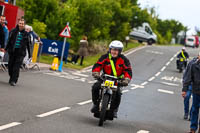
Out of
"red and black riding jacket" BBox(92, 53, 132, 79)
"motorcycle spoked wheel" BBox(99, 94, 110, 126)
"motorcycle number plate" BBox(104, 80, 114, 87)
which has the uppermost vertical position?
"red and black riding jacket" BBox(92, 53, 132, 79)

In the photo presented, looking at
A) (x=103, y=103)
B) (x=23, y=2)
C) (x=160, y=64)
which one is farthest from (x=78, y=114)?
(x=160, y=64)

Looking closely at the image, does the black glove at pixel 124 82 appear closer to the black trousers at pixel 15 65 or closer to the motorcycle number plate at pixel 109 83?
the motorcycle number plate at pixel 109 83

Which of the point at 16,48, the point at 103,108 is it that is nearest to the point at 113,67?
the point at 103,108

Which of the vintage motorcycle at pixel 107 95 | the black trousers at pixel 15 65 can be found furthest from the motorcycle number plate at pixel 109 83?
the black trousers at pixel 15 65

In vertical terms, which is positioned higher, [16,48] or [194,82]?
[16,48]

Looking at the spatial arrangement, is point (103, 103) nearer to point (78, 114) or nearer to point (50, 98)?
point (78, 114)

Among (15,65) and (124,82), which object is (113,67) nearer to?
(124,82)

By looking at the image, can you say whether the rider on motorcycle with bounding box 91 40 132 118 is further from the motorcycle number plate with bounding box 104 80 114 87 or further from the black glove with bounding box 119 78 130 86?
the motorcycle number plate with bounding box 104 80 114 87

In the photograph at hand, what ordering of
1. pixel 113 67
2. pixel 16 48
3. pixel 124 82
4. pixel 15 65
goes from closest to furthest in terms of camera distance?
pixel 124 82
pixel 113 67
pixel 15 65
pixel 16 48

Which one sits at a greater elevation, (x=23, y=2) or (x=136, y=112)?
(x=23, y=2)

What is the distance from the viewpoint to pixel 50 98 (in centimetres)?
1255

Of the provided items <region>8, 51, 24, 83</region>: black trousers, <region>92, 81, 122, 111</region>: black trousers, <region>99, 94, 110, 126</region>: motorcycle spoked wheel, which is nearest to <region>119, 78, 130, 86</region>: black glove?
<region>92, 81, 122, 111</region>: black trousers

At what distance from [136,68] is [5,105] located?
75.6ft

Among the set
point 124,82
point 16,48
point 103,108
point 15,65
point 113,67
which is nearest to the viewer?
point 103,108
